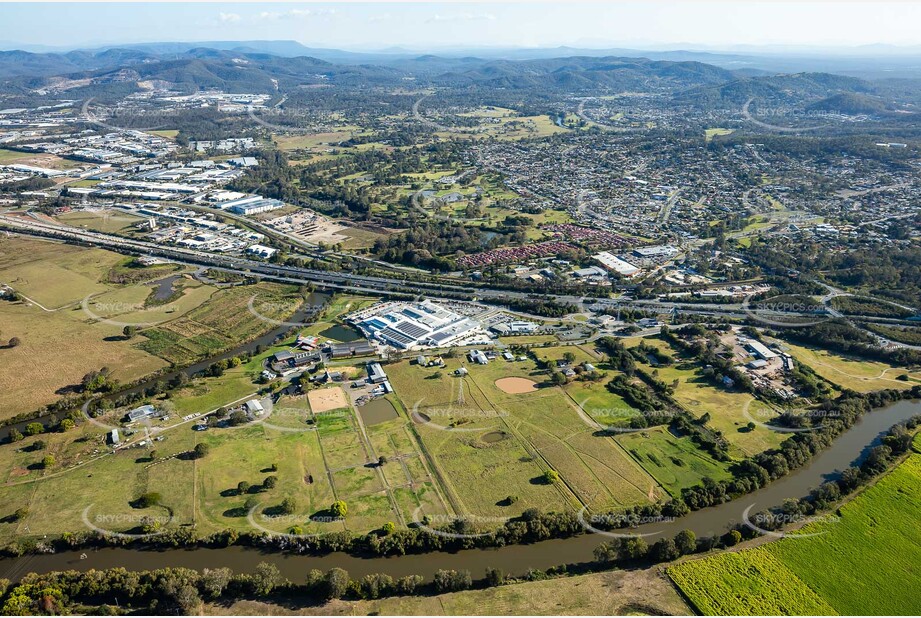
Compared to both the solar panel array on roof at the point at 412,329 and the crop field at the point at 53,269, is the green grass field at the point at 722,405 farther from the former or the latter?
the crop field at the point at 53,269

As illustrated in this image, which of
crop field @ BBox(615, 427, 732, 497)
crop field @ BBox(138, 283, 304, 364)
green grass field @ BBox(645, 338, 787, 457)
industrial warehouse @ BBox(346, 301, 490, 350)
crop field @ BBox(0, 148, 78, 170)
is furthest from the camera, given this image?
crop field @ BBox(0, 148, 78, 170)

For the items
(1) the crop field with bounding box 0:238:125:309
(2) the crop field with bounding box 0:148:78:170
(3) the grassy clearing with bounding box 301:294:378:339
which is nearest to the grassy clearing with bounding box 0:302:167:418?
(1) the crop field with bounding box 0:238:125:309

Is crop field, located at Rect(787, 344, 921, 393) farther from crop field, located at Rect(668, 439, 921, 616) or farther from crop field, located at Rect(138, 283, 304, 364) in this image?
crop field, located at Rect(138, 283, 304, 364)

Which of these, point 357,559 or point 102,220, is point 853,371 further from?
point 102,220

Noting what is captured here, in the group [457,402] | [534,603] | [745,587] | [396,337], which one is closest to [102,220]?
[396,337]

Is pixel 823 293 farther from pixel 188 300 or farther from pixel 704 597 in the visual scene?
pixel 188 300
